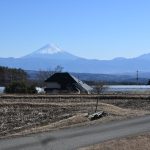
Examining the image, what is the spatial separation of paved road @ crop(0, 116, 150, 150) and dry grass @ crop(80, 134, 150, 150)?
0.54 metres

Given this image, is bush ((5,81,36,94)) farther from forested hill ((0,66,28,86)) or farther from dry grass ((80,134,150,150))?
dry grass ((80,134,150,150))

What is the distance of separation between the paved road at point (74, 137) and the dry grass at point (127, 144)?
54cm

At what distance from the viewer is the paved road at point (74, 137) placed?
16469 mm

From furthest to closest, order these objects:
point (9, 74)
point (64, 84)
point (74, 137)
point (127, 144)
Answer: point (9, 74) → point (64, 84) → point (74, 137) → point (127, 144)

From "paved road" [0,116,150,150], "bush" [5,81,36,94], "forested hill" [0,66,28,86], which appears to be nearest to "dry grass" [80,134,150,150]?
"paved road" [0,116,150,150]

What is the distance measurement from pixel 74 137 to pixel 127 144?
1.97 meters

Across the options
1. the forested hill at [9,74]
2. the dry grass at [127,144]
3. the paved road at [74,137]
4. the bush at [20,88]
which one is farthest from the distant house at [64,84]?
the dry grass at [127,144]

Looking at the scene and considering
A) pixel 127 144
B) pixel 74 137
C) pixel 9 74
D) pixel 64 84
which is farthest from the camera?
pixel 9 74

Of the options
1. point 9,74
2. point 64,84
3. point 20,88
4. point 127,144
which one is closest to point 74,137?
point 127,144

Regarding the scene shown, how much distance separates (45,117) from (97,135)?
632 centimetres

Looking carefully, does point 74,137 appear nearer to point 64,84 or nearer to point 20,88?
point 20,88

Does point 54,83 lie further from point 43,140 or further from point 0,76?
point 43,140

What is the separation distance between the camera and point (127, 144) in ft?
56.6

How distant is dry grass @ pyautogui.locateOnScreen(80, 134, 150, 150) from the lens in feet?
53.9
